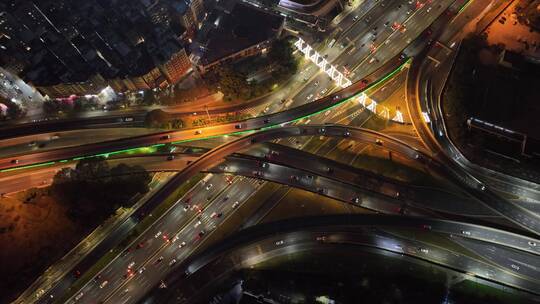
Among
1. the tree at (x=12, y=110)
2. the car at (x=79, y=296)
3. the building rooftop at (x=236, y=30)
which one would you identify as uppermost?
the tree at (x=12, y=110)

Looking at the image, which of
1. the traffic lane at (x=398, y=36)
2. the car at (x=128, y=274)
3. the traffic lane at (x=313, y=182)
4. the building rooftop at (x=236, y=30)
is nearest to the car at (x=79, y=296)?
the car at (x=128, y=274)

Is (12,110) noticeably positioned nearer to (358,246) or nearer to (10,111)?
(10,111)

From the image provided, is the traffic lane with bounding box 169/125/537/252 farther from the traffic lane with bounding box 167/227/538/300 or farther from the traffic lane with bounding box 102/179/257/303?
the traffic lane with bounding box 167/227/538/300

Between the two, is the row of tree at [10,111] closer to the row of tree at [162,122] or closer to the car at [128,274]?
the row of tree at [162,122]

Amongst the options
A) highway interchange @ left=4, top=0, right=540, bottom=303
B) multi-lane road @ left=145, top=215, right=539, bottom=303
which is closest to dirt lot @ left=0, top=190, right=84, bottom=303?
highway interchange @ left=4, top=0, right=540, bottom=303

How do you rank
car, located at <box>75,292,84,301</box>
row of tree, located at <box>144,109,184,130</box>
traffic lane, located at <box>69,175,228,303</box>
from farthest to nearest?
1. row of tree, located at <box>144,109,184,130</box>
2. traffic lane, located at <box>69,175,228,303</box>
3. car, located at <box>75,292,84,301</box>

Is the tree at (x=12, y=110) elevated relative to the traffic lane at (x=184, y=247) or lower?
elevated
